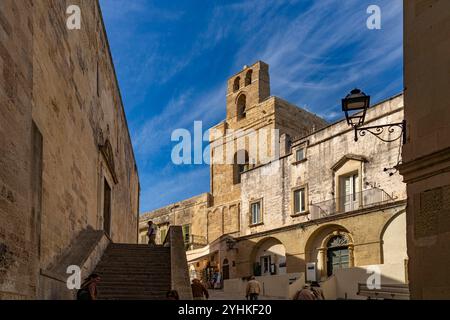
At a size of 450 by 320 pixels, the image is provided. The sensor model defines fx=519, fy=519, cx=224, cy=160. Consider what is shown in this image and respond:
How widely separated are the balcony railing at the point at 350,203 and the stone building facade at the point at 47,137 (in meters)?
12.0

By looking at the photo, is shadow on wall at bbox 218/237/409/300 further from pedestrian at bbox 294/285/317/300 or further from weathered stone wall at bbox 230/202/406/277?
pedestrian at bbox 294/285/317/300

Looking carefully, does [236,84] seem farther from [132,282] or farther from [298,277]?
[132,282]

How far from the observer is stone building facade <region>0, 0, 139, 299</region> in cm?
652

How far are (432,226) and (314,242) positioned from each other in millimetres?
19773

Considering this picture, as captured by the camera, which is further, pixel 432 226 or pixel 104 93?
pixel 104 93

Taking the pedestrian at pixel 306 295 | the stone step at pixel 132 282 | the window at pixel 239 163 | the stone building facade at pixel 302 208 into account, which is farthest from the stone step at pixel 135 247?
the window at pixel 239 163

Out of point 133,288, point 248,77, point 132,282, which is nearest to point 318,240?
point 132,282

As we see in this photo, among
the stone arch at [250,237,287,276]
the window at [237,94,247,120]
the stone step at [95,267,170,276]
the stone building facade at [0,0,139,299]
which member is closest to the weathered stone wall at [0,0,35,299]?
the stone building facade at [0,0,139,299]

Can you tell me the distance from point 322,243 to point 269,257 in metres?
4.11

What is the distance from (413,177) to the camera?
6.28 meters

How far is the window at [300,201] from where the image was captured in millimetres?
27803

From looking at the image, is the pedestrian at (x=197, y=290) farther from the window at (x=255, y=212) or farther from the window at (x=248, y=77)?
the window at (x=248, y=77)
